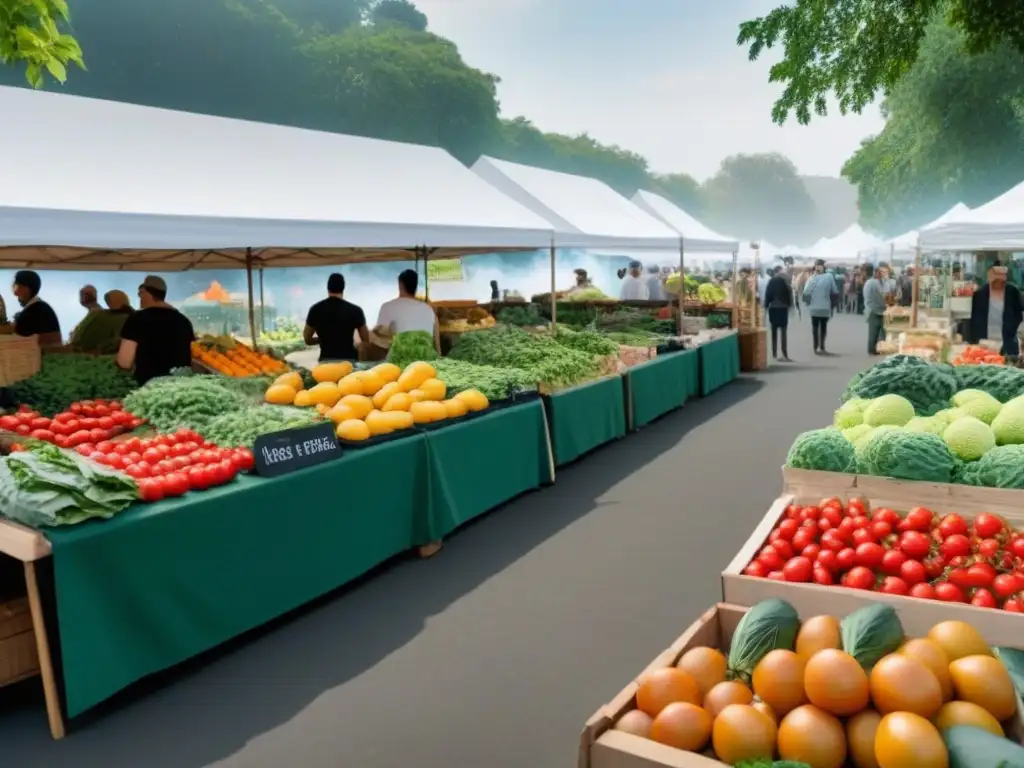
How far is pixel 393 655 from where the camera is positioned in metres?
4.16

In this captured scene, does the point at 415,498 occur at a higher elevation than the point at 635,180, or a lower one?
lower

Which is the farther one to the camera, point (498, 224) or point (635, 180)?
point (635, 180)

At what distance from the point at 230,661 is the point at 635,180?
8367cm

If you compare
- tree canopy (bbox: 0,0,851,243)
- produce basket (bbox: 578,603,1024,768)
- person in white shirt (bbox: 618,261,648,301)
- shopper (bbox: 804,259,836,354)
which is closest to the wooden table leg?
produce basket (bbox: 578,603,1024,768)

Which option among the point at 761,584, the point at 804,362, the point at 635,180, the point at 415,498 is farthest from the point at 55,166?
the point at 635,180

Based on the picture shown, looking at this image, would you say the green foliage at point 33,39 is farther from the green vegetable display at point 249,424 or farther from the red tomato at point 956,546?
the red tomato at point 956,546

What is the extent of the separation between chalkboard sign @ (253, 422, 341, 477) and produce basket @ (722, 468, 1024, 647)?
7.55ft

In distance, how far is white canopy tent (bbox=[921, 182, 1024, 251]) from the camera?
7715mm

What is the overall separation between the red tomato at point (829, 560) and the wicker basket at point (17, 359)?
214 inches

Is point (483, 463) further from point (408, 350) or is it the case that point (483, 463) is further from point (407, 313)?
point (407, 313)

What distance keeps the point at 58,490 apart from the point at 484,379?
3537mm

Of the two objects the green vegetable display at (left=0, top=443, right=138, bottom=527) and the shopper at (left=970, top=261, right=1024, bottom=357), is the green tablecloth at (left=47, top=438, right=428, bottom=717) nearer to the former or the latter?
the green vegetable display at (left=0, top=443, right=138, bottom=527)

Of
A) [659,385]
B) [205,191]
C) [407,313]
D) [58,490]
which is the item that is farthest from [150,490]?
[659,385]

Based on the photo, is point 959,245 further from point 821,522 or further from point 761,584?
point 761,584
